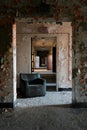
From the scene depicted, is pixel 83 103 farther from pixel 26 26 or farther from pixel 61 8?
pixel 26 26

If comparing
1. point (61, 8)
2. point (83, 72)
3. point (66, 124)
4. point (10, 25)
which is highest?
point (61, 8)

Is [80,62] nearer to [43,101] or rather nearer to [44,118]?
[43,101]

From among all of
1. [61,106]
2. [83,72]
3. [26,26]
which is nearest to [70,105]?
[61,106]

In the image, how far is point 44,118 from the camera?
17.3ft

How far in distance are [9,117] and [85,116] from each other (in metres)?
1.61

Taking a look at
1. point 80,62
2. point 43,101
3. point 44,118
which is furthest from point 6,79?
point 80,62

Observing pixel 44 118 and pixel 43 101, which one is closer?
pixel 44 118

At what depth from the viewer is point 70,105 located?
664 cm

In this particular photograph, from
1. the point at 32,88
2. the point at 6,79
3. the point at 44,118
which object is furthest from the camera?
the point at 32,88

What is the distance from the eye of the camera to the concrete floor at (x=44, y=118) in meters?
4.68

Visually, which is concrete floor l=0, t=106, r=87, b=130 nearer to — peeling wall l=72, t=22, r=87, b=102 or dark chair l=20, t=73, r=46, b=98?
peeling wall l=72, t=22, r=87, b=102

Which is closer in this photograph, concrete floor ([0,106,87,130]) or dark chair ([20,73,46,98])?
concrete floor ([0,106,87,130])

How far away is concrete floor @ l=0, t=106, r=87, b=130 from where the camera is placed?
4.68 m

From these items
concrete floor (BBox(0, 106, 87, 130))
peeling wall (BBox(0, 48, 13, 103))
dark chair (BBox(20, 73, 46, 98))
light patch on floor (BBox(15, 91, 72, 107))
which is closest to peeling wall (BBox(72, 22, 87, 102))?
concrete floor (BBox(0, 106, 87, 130))
